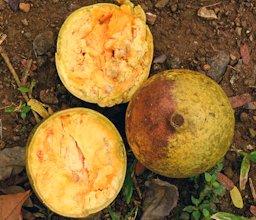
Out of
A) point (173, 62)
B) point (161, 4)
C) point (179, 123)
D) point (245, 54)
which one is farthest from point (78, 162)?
point (245, 54)

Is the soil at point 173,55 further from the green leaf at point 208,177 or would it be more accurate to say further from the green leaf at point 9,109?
the green leaf at point 208,177

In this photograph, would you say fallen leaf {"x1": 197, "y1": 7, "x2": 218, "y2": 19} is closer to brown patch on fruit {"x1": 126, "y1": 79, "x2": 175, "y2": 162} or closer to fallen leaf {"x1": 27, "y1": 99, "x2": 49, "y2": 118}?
brown patch on fruit {"x1": 126, "y1": 79, "x2": 175, "y2": 162}

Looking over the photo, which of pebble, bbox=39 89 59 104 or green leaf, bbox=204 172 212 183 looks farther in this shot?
pebble, bbox=39 89 59 104

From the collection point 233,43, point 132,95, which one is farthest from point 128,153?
point 233,43

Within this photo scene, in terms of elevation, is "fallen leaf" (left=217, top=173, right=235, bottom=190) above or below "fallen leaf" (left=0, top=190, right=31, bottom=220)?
below

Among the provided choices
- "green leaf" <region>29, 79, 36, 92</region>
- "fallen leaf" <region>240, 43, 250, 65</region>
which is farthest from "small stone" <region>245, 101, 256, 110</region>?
"green leaf" <region>29, 79, 36, 92</region>

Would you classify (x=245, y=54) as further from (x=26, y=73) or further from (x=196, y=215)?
(x=26, y=73)
